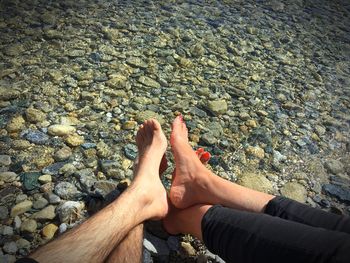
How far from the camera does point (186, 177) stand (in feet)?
6.72

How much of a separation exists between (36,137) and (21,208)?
585 millimetres

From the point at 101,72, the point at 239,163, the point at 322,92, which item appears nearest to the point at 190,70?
the point at 101,72

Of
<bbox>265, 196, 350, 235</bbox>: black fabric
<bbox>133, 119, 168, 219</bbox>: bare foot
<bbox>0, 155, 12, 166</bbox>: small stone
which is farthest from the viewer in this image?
<bbox>0, 155, 12, 166</bbox>: small stone

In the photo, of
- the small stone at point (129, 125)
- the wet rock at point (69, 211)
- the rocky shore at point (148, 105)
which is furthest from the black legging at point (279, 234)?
the small stone at point (129, 125)

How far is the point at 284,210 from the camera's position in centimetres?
166

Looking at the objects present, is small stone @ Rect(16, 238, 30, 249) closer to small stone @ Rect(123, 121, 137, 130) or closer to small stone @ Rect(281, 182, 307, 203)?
small stone @ Rect(123, 121, 137, 130)

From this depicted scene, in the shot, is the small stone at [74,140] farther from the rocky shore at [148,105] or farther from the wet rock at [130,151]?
the wet rock at [130,151]

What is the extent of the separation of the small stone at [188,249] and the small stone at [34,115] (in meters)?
1.35

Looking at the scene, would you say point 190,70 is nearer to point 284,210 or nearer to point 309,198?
point 309,198

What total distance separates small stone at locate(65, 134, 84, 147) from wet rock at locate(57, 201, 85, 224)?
501 millimetres

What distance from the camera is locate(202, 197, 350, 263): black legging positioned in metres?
1.27

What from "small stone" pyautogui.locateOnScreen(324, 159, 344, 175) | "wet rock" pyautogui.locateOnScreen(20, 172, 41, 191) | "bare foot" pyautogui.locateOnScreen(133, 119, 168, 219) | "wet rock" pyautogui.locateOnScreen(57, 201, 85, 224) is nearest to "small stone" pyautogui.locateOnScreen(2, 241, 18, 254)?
"wet rock" pyautogui.locateOnScreen(57, 201, 85, 224)

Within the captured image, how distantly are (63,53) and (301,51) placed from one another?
284 centimetres

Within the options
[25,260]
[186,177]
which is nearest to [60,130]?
[186,177]
